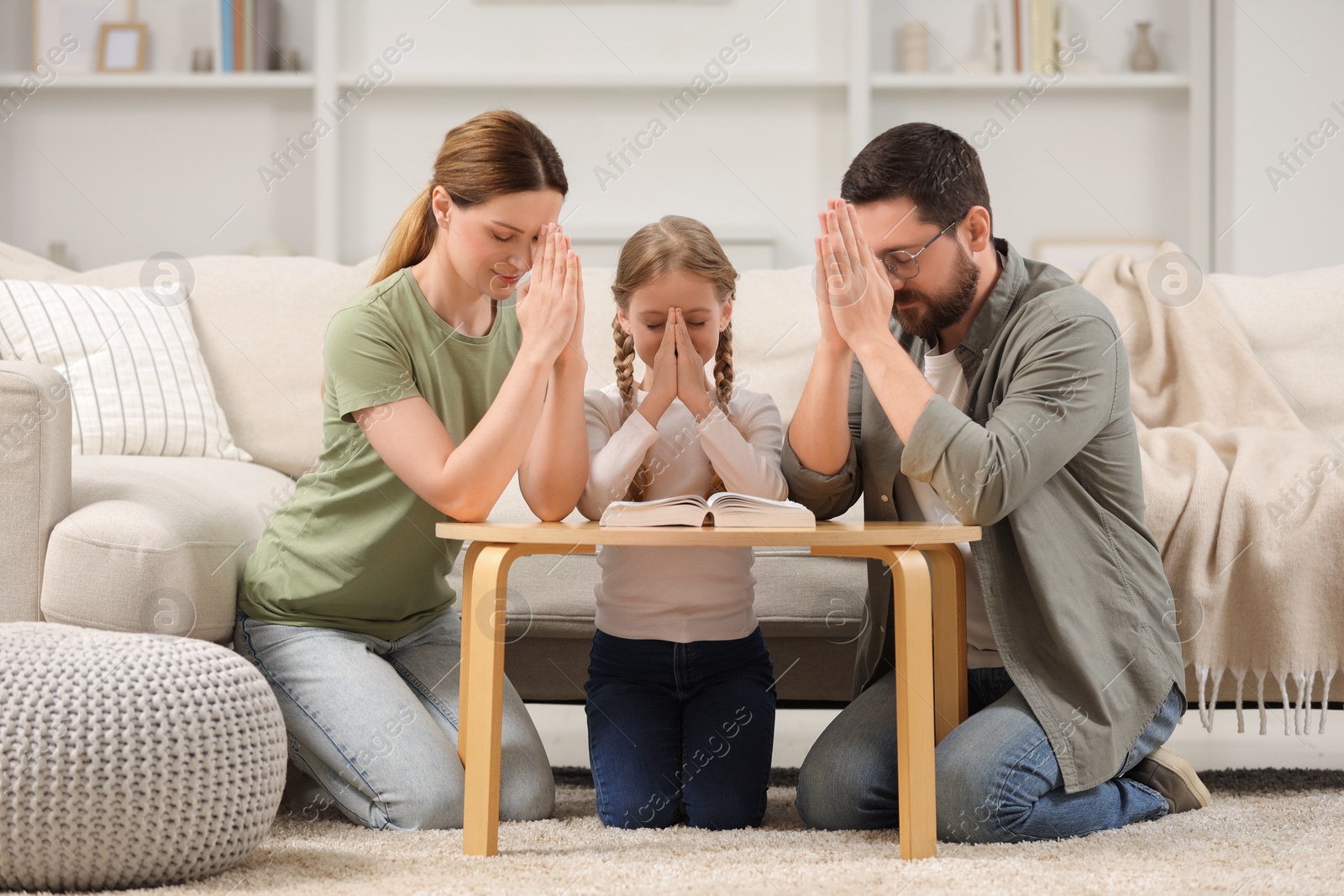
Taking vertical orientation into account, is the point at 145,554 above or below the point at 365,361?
below

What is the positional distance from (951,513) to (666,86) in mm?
2381

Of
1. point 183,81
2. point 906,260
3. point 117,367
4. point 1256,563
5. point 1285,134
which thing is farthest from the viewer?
point 183,81

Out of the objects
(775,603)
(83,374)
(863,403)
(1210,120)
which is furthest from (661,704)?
(1210,120)

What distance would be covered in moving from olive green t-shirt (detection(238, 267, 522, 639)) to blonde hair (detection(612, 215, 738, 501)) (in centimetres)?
18

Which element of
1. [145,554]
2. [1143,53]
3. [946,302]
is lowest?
[145,554]

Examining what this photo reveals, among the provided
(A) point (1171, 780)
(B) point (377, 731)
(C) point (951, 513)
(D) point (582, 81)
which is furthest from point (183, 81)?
(A) point (1171, 780)

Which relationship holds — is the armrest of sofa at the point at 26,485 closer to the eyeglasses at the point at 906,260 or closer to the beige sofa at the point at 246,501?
the beige sofa at the point at 246,501

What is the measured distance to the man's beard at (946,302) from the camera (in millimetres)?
1417

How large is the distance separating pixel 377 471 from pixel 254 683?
0.44 meters

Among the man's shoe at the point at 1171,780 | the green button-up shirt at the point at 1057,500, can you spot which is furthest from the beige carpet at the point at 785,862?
the green button-up shirt at the point at 1057,500

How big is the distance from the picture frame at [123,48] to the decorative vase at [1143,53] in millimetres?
3043

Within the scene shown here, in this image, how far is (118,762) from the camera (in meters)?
1.03

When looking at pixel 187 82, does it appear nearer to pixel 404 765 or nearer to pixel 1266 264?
pixel 404 765

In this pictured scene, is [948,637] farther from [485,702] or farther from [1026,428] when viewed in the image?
[485,702]
